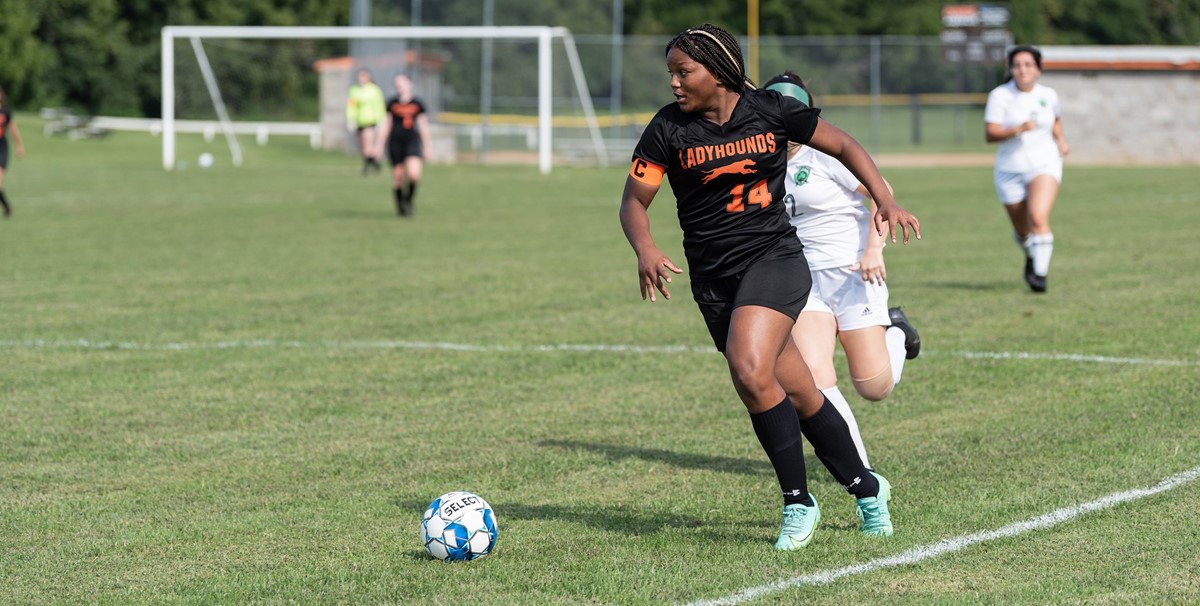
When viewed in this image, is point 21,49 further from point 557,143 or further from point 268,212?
point 268,212

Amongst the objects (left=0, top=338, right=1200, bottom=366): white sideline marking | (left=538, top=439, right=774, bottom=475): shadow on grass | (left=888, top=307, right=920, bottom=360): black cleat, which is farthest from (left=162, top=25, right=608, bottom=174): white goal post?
(left=888, top=307, right=920, bottom=360): black cleat

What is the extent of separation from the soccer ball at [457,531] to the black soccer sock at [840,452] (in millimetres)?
1244

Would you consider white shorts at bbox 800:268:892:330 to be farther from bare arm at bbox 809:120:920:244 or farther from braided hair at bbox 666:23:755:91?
braided hair at bbox 666:23:755:91

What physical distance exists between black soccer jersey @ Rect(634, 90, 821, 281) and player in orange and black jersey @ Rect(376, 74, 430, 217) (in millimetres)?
16816

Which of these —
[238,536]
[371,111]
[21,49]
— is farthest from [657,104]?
[238,536]

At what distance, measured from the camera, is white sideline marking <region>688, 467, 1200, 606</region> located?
5.09 metres

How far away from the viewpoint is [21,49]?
57750 millimetres

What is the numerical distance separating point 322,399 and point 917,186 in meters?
21.9

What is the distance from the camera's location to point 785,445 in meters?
5.61

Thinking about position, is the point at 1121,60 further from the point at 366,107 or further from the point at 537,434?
the point at 537,434

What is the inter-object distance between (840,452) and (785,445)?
0.99 feet

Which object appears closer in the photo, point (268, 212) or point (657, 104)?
point (268, 212)

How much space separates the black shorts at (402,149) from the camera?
22.4 m

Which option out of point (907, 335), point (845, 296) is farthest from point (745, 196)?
point (907, 335)
